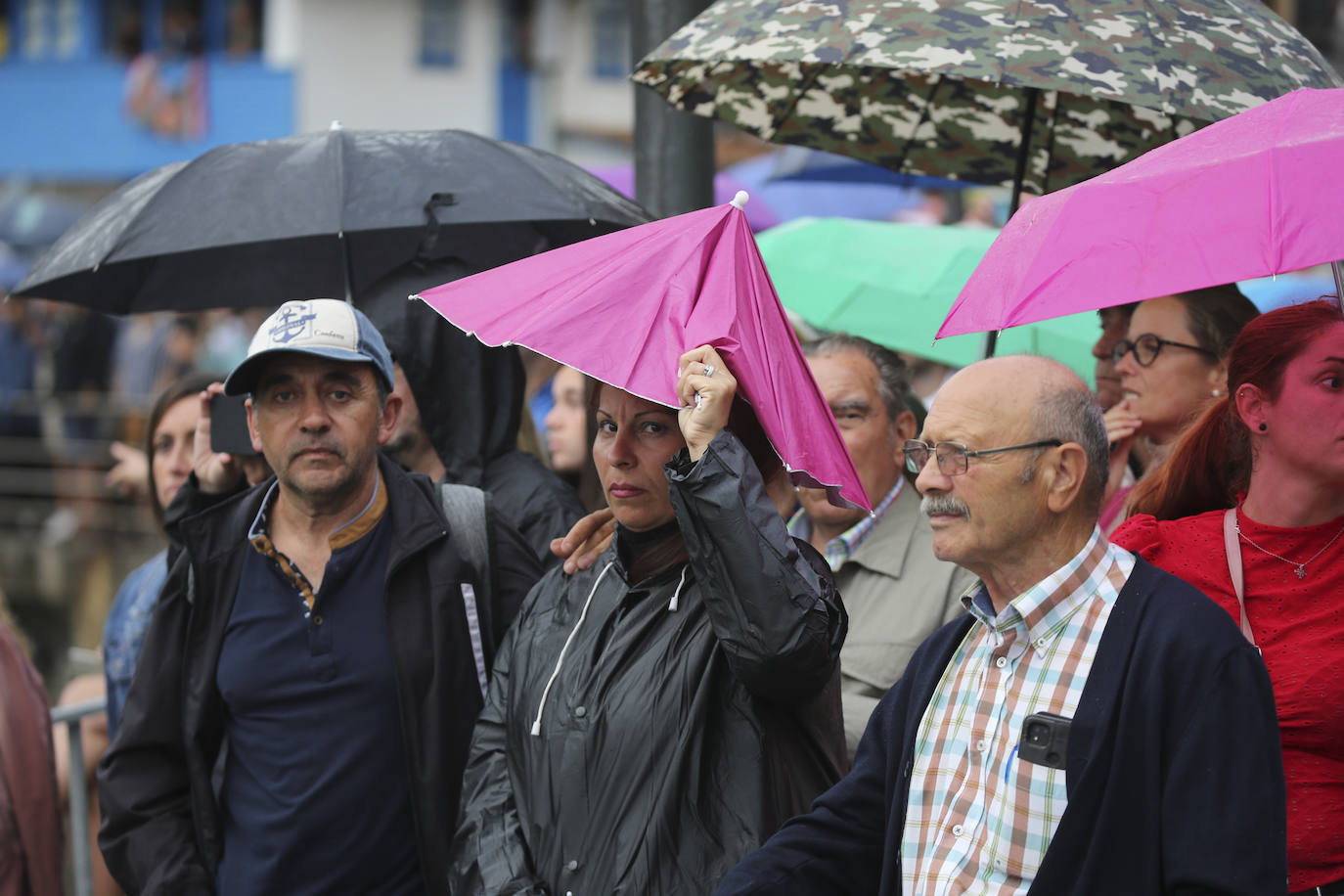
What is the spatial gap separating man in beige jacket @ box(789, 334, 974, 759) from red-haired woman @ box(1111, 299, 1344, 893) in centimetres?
75

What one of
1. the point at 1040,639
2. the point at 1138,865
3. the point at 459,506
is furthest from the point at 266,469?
the point at 1138,865

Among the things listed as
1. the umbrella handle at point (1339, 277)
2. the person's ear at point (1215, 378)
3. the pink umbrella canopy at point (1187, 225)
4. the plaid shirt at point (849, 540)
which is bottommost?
the plaid shirt at point (849, 540)

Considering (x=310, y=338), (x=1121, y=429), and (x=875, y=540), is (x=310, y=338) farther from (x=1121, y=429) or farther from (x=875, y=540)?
(x=1121, y=429)

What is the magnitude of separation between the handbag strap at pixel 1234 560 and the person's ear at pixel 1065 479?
26.2 inches

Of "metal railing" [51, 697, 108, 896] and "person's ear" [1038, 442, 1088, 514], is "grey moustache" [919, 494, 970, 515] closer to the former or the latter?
"person's ear" [1038, 442, 1088, 514]

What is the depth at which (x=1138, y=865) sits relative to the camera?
240cm

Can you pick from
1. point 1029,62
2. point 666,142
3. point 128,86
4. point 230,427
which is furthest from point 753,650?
point 128,86

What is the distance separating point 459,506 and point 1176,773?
6.73ft

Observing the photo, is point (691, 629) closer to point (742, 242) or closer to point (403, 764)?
point (742, 242)

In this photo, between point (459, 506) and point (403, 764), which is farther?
point (459, 506)

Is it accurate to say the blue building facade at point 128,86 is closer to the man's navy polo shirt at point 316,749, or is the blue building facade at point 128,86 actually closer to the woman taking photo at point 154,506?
the woman taking photo at point 154,506

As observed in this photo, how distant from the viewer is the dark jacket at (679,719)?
276 cm

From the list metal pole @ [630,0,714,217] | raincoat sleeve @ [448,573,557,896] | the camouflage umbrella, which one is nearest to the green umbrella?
the camouflage umbrella

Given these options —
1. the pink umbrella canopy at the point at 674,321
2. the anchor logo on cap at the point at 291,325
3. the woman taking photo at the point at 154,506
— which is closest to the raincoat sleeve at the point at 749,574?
the pink umbrella canopy at the point at 674,321
